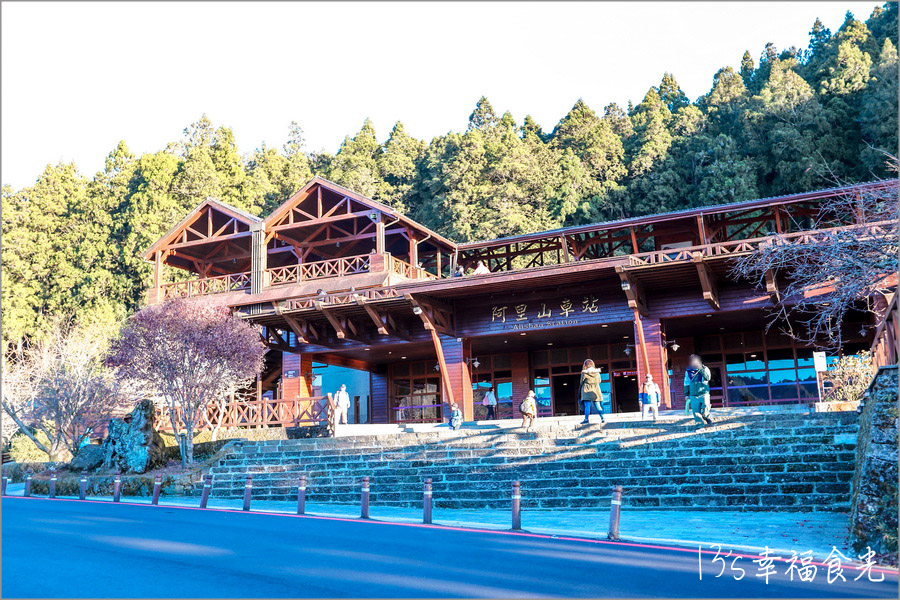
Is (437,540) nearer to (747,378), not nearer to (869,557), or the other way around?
(869,557)

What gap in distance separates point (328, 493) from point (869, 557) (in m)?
10.4

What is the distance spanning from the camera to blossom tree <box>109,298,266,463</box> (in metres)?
19.0

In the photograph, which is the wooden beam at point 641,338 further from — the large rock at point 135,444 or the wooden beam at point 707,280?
the large rock at point 135,444

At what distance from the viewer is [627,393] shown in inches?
1057

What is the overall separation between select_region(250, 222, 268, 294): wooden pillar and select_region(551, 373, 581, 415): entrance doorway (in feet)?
35.8

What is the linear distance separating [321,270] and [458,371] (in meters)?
6.26

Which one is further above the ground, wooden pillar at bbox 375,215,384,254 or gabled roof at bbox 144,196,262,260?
gabled roof at bbox 144,196,262,260

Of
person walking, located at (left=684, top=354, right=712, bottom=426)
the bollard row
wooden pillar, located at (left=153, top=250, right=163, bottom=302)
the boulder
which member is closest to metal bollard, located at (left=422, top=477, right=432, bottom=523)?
the bollard row

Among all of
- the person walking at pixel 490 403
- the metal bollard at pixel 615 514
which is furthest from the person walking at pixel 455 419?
the metal bollard at pixel 615 514

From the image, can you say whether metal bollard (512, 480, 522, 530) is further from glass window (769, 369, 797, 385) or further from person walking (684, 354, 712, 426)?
glass window (769, 369, 797, 385)

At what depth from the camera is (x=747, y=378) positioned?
24062 millimetres

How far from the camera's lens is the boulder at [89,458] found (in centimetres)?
2048

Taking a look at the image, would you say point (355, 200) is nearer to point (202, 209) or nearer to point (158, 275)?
point (202, 209)

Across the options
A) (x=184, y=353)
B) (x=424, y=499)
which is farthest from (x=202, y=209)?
(x=424, y=499)
